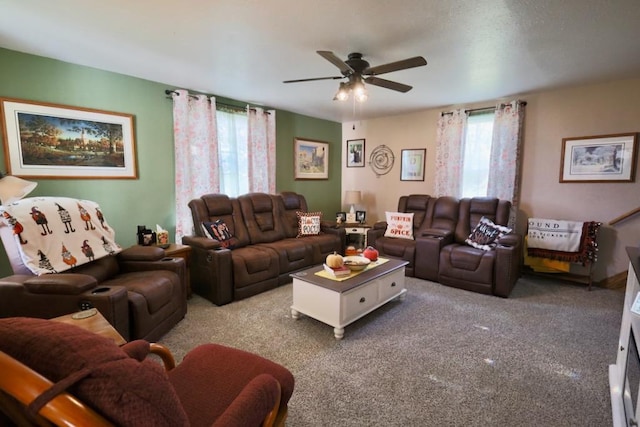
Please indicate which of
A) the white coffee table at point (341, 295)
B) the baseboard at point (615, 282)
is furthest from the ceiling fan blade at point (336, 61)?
the baseboard at point (615, 282)

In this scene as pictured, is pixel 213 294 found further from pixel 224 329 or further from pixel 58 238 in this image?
pixel 58 238

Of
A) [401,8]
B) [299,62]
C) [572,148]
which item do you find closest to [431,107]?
[572,148]

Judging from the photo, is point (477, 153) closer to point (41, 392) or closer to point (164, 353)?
point (164, 353)

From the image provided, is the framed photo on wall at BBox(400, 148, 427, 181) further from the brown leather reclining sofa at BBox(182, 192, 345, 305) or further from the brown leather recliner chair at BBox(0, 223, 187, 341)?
the brown leather recliner chair at BBox(0, 223, 187, 341)

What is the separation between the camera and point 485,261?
11.3 feet

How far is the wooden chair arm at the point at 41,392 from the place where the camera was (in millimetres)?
623

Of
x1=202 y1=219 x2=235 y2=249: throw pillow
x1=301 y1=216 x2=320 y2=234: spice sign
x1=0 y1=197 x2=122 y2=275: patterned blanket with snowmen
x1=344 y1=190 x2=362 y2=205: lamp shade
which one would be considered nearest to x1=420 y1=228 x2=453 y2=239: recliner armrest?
x1=301 y1=216 x2=320 y2=234: spice sign

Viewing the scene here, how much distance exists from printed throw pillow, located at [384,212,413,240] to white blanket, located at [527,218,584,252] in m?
1.49

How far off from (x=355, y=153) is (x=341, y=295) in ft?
13.0

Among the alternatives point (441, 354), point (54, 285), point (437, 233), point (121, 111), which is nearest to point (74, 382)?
point (54, 285)

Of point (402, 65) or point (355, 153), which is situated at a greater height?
point (402, 65)

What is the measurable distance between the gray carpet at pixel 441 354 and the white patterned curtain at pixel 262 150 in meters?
1.82

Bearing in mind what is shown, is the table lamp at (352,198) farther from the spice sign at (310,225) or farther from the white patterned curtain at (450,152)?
the white patterned curtain at (450,152)

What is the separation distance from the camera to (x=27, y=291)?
6.53ft
